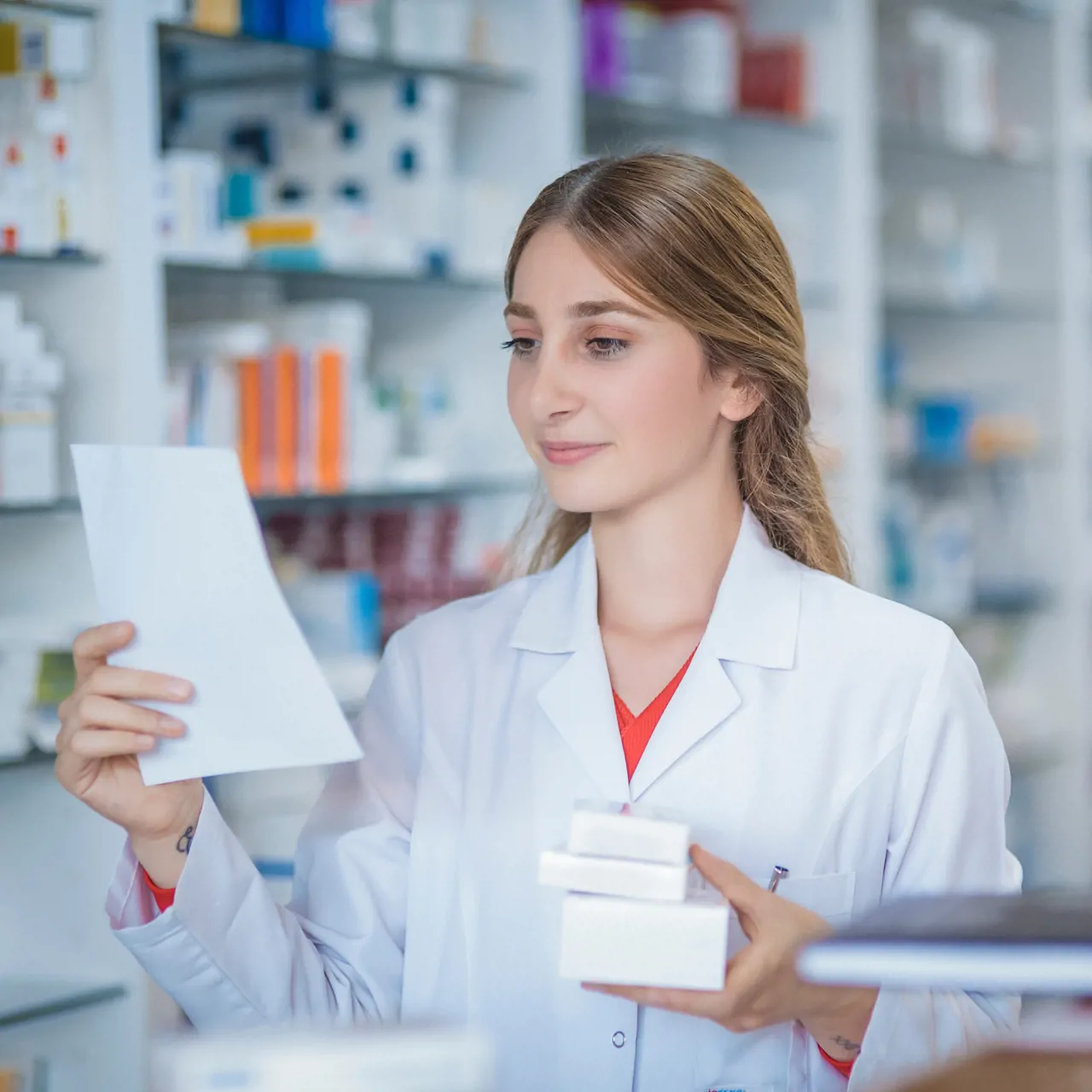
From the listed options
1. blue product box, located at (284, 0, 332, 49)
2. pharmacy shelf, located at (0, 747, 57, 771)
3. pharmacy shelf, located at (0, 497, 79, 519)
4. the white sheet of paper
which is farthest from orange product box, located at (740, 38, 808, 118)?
the white sheet of paper

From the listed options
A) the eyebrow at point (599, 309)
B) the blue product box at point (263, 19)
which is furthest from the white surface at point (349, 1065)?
the blue product box at point (263, 19)

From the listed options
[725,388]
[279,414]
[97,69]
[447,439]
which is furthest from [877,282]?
[725,388]

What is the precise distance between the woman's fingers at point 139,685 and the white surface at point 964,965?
24.9 inches

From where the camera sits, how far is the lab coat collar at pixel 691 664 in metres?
1.56

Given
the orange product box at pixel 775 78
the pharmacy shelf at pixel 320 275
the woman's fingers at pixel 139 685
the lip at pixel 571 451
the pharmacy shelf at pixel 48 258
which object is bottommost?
the woman's fingers at pixel 139 685

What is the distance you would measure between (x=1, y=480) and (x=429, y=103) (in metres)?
1.23

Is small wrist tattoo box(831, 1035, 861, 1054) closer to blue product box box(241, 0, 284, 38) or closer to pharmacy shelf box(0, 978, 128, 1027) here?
pharmacy shelf box(0, 978, 128, 1027)

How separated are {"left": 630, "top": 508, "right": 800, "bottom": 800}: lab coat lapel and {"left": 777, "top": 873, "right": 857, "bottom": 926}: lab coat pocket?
159 mm

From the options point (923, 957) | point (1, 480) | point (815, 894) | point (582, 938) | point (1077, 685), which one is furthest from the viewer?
point (1077, 685)

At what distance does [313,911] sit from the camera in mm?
1623

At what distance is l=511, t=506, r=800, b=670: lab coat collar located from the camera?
1.61m

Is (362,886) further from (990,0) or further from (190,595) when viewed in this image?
(990,0)

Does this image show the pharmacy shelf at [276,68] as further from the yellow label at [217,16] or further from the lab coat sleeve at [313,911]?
the lab coat sleeve at [313,911]

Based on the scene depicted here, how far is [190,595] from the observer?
1331mm
